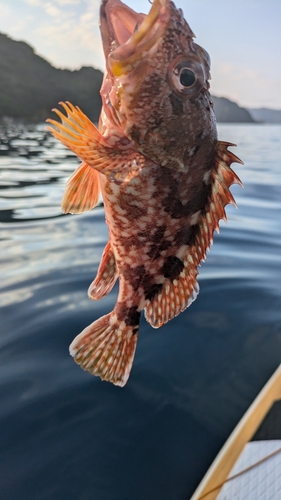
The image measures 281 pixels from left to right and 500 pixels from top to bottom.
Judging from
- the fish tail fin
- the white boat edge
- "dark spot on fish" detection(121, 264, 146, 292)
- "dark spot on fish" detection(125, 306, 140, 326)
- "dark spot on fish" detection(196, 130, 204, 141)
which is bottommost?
the white boat edge

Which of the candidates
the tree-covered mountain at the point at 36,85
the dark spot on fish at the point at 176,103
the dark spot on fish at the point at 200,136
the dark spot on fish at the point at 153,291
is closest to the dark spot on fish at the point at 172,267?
the dark spot on fish at the point at 153,291

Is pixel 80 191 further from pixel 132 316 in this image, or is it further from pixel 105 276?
pixel 132 316

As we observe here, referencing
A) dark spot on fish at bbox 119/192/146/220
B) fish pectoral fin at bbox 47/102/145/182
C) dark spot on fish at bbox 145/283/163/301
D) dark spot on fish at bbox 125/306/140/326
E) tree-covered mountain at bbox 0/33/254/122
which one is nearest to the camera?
fish pectoral fin at bbox 47/102/145/182

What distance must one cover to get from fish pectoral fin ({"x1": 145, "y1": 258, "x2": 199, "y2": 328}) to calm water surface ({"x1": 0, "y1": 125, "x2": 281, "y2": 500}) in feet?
7.42

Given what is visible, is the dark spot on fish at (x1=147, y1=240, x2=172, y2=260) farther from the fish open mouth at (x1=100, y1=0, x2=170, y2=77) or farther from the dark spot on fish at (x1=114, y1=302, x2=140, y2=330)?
the fish open mouth at (x1=100, y1=0, x2=170, y2=77)

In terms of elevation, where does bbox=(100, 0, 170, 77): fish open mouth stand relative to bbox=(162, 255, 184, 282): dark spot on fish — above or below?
above

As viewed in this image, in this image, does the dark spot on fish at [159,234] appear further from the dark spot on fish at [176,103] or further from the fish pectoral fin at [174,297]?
the dark spot on fish at [176,103]

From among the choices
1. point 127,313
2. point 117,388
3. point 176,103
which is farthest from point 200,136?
point 117,388

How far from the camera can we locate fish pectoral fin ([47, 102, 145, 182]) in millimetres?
1978

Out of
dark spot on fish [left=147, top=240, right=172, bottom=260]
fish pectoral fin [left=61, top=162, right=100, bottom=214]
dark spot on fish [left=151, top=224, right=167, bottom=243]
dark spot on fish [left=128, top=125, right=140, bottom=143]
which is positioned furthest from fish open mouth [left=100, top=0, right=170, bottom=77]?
dark spot on fish [left=147, top=240, right=172, bottom=260]

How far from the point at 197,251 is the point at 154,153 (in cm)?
68

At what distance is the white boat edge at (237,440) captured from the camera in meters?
3.76

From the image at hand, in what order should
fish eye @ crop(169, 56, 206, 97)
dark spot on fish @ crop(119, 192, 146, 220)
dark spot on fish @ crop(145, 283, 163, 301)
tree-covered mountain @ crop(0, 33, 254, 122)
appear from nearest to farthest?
fish eye @ crop(169, 56, 206, 97) → dark spot on fish @ crop(119, 192, 146, 220) → dark spot on fish @ crop(145, 283, 163, 301) → tree-covered mountain @ crop(0, 33, 254, 122)

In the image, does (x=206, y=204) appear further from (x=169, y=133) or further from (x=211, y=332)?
(x=211, y=332)
